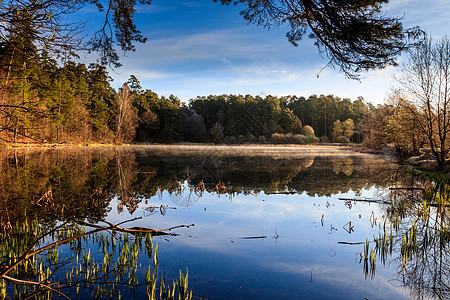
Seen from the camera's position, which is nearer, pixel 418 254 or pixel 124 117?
pixel 418 254

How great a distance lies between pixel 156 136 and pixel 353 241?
6427 centimetres

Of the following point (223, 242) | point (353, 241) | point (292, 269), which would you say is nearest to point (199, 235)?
point (223, 242)

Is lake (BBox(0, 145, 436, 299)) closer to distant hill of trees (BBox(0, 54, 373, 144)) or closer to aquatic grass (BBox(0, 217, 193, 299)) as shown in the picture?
aquatic grass (BBox(0, 217, 193, 299))

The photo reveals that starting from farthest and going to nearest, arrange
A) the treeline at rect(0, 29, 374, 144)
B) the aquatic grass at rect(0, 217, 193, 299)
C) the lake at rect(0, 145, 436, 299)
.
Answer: the treeline at rect(0, 29, 374, 144) < the lake at rect(0, 145, 436, 299) < the aquatic grass at rect(0, 217, 193, 299)

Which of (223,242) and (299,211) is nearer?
(223,242)

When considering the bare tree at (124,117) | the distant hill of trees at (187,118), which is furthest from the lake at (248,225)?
the bare tree at (124,117)

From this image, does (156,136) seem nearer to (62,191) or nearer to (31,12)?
(62,191)

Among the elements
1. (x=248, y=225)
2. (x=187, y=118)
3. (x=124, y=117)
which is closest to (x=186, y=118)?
(x=187, y=118)

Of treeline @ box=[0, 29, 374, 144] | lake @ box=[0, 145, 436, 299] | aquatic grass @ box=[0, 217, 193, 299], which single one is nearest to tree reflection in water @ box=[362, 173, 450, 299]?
lake @ box=[0, 145, 436, 299]

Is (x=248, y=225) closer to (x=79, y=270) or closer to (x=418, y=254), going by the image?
(x=418, y=254)

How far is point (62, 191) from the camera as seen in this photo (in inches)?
344

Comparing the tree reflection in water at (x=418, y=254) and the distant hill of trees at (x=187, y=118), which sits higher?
the distant hill of trees at (x=187, y=118)

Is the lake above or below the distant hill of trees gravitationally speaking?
below

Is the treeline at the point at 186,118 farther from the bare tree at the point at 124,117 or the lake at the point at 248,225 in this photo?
the lake at the point at 248,225
